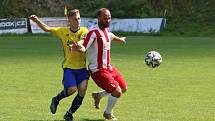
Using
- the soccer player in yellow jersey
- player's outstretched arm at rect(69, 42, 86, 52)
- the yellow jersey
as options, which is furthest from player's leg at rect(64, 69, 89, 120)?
player's outstretched arm at rect(69, 42, 86, 52)

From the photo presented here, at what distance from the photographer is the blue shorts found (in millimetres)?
9688

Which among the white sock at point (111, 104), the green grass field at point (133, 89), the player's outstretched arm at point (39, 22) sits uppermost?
the player's outstretched arm at point (39, 22)

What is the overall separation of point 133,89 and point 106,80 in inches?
186

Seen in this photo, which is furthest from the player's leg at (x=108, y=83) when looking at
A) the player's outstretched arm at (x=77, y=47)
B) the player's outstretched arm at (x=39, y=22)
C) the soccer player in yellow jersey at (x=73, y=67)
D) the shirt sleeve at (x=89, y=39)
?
the player's outstretched arm at (x=39, y=22)

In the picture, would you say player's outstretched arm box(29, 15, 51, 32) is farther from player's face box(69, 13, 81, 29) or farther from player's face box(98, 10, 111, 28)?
player's face box(98, 10, 111, 28)

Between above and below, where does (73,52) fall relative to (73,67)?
above

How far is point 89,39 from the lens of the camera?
9.65 metres

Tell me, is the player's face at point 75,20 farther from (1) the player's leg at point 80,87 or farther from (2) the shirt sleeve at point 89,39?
(1) the player's leg at point 80,87

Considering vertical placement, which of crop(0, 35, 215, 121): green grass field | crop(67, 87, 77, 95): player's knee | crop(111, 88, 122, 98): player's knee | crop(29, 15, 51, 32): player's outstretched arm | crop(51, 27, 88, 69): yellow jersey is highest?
crop(29, 15, 51, 32): player's outstretched arm

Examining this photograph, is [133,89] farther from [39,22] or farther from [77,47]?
[77,47]

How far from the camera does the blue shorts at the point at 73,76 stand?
969 centimetres

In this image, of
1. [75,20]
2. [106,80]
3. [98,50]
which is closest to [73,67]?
[98,50]

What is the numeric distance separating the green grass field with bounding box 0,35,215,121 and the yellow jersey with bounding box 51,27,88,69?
98cm

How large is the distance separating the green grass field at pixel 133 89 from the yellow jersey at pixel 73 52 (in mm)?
981
